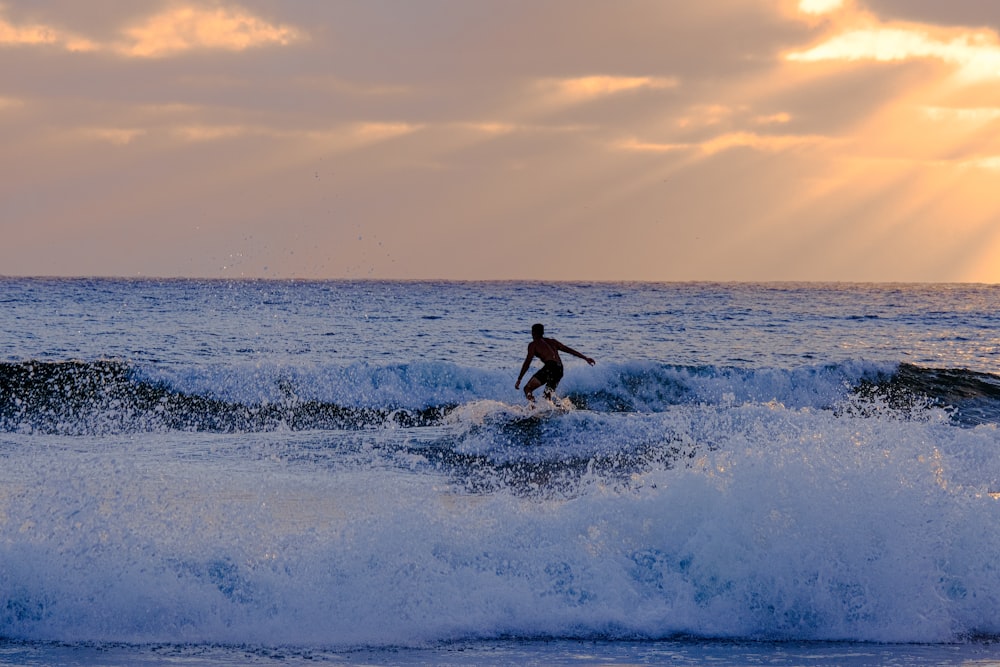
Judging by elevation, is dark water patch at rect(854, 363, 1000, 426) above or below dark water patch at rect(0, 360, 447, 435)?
above

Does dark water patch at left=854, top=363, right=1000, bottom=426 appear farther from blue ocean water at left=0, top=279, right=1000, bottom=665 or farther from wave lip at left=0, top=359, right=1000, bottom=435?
blue ocean water at left=0, top=279, right=1000, bottom=665

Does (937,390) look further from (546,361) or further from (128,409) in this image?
(128,409)

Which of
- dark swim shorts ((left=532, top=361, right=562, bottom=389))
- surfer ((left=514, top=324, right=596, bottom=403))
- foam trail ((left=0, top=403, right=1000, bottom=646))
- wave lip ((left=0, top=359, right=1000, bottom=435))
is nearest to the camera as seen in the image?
foam trail ((left=0, top=403, right=1000, bottom=646))

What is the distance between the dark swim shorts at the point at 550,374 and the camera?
627 inches

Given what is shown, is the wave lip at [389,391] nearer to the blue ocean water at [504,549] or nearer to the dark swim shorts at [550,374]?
the dark swim shorts at [550,374]

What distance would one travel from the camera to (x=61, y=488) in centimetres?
759

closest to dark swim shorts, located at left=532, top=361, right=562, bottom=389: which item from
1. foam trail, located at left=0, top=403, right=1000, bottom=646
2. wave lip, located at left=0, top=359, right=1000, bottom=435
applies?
wave lip, located at left=0, top=359, right=1000, bottom=435

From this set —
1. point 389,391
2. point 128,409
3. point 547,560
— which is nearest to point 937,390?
point 389,391

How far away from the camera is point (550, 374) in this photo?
16.0 m

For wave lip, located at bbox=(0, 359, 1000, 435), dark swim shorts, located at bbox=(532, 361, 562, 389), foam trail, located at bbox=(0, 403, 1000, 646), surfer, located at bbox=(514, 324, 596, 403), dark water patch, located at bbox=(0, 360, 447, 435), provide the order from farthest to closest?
wave lip, located at bbox=(0, 359, 1000, 435), dark swim shorts, located at bbox=(532, 361, 562, 389), surfer, located at bbox=(514, 324, 596, 403), dark water patch, located at bbox=(0, 360, 447, 435), foam trail, located at bbox=(0, 403, 1000, 646)

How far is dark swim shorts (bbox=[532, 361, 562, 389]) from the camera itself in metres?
15.9

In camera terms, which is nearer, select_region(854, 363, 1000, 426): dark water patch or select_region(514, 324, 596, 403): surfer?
select_region(514, 324, 596, 403): surfer

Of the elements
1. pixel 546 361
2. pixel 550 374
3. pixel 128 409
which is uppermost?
pixel 546 361

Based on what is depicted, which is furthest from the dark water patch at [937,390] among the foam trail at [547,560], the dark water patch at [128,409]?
the foam trail at [547,560]
